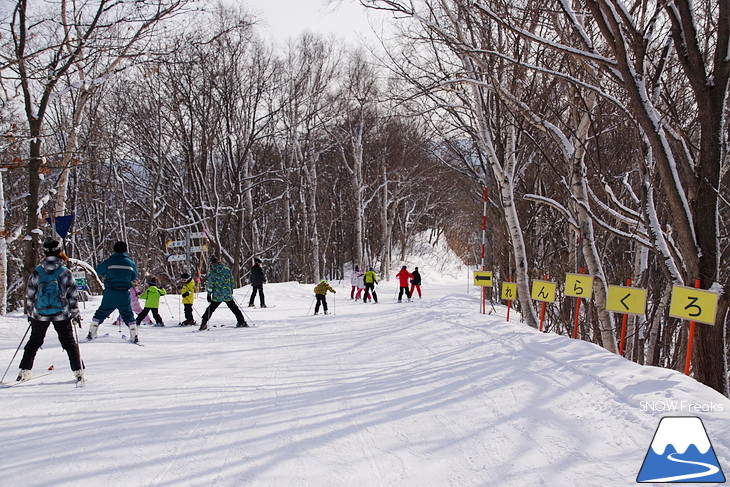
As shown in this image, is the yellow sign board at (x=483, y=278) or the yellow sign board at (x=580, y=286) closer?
the yellow sign board at (x=580, y=286)

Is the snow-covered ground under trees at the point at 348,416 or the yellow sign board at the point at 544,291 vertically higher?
the yellow sign board at the point at 544,291

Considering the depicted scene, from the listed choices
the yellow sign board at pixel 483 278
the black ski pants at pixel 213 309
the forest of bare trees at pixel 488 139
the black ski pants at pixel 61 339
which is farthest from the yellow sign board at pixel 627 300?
the black ski pants at pixel 213 309

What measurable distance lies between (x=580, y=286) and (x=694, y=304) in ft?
10.3

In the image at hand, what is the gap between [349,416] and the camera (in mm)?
5062

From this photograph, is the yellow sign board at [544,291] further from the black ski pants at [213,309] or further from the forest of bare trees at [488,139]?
the black ski pants at [213,309]

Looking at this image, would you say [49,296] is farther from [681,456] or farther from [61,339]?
[681,456]

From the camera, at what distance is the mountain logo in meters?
3.43

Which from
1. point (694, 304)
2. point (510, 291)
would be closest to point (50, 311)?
point (694, 304)

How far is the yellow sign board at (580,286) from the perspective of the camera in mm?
8453

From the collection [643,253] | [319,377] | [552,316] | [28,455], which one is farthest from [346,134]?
[28,455]

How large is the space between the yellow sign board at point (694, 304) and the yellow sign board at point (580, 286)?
2781 mm

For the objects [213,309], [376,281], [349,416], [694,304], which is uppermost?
[694,304]

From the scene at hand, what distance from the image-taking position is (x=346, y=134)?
2977 cm

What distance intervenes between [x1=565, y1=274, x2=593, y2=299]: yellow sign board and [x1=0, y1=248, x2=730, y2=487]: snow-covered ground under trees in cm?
86
